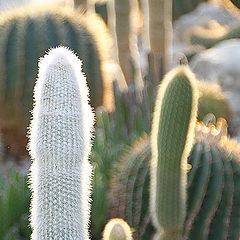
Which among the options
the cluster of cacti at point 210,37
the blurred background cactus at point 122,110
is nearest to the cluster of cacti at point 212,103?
the blurred background cactus at point 122,110

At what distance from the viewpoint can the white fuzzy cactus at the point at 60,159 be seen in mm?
1894

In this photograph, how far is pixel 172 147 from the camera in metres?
2.69

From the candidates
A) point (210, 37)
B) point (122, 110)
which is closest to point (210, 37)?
point (210, 37)

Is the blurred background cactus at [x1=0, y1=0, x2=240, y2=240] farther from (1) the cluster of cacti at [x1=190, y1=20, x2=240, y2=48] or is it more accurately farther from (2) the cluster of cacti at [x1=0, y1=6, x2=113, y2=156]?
(1) the cluster of cacti at [x1=190, y1=20, x2=240, y2=48]

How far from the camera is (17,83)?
4527mm

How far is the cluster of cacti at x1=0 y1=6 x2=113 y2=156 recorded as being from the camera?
4520mm

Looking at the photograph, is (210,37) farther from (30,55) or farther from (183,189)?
(183,189)

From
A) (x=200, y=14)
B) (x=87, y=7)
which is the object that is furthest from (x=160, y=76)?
(x=200, y=14)

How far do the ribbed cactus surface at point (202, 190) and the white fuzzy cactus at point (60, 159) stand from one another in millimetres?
1214

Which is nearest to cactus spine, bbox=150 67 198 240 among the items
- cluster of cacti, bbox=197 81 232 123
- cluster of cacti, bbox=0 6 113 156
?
cluster of cacti, bbox=0 6 113 156

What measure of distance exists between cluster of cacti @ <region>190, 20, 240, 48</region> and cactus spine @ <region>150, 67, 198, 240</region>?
5.20 metres

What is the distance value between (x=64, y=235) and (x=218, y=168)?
137 cm

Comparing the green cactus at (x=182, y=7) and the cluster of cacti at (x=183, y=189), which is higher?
the green cactus at (x=182, y=7)

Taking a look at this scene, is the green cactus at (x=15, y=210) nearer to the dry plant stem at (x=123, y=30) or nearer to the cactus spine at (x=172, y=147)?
the cactus spine at (x=172, y=147)
